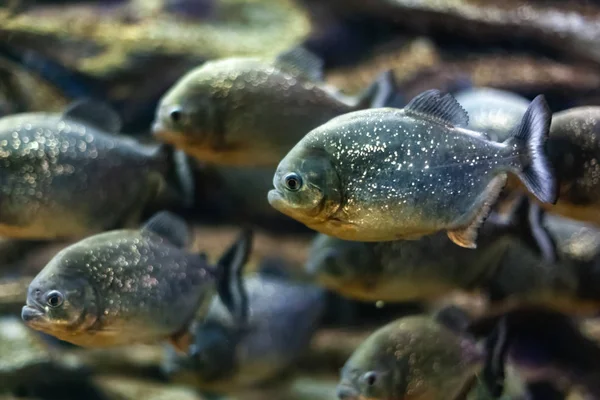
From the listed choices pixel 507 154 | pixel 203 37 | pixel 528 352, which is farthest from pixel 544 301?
pixel 203 37

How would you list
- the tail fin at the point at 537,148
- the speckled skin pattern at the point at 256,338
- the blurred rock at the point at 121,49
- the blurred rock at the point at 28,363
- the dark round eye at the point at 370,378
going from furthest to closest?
the blurred rock at the point at 121,49 → the blurred rock at the point at 28,363 → the speckled skin pattern at the point at 256,338 → the dark round eye at the point at 370,378 → the tail fin at the point at 537,148

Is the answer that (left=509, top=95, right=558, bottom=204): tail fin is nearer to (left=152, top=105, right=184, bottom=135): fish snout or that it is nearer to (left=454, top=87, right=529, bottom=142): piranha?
(left=454, top=87, right=529, bottom=142): piranha

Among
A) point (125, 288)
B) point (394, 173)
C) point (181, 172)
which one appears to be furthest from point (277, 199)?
point (181, 172)

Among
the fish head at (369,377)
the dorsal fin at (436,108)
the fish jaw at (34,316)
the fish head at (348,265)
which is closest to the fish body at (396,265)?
the fish head at (348,265)

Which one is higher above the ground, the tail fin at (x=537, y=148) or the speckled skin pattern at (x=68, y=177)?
the tail fin at (x=537, y=148)

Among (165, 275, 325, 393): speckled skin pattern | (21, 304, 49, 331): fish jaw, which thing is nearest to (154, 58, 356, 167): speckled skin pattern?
(21, 304, 49, 331): fish jaw

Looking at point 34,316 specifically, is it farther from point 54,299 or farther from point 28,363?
point 28,363

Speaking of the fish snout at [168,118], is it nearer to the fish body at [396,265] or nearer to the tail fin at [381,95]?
the tail fin at [381,95]
